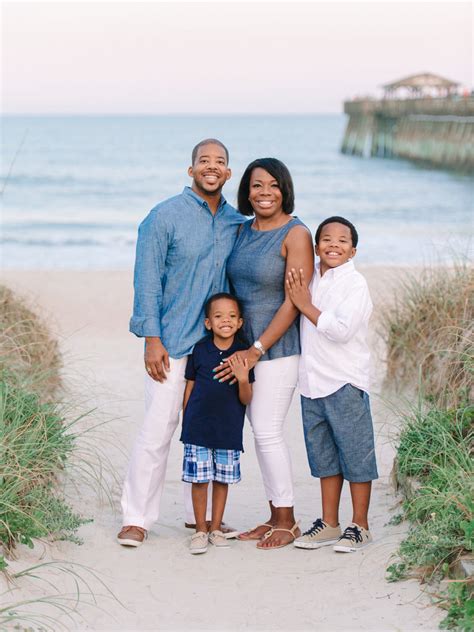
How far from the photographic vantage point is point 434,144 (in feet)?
132

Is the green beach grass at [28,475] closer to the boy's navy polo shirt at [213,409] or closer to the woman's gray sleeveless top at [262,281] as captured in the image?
the boy's navy polo shirt at [213,409]

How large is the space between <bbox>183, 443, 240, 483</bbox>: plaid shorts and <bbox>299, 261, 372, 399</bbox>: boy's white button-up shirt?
1.69ft

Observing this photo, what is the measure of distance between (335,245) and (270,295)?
1.35ft

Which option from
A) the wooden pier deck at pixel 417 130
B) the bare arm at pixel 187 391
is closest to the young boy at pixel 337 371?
the bare arm at pixel 187 391

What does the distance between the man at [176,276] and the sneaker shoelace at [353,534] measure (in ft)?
3.44

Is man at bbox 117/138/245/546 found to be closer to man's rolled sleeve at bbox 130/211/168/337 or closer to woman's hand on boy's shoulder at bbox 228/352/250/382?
man's rolled sleeve at bbox 130/211/168/337

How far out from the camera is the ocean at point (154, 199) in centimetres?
2002

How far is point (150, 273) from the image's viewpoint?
4.72 metres

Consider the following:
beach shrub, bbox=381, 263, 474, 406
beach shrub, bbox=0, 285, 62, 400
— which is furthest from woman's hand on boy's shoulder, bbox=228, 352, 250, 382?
beach shrub, bbox=0, 285, 62, 400

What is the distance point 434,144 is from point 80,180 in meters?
15.1

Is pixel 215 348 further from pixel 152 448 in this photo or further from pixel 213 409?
pixel 152 448

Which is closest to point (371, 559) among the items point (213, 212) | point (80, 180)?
point (213, 212)

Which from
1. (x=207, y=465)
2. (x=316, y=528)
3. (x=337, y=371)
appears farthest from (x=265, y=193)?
(x=316, y=528)

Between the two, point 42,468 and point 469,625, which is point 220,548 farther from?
point 469,625
